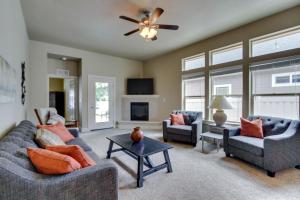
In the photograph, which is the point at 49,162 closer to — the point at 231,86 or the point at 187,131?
the point at 187,131

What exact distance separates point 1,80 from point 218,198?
2682mm

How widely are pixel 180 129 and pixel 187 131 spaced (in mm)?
190

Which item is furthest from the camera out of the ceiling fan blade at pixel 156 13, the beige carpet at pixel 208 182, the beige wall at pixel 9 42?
the ceiling fan blade at pixel 156 13

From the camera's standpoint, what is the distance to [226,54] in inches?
175

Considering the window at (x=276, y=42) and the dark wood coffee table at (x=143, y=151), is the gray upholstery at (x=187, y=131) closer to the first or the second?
the dark wood coffee table at (x=143, y=151)

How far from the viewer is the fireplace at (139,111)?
6703 millimetres

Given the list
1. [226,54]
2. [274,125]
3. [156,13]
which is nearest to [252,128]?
[274,125]

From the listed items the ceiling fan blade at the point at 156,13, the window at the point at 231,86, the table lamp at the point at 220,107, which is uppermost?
the ceiling fan blade at the point at 156,13

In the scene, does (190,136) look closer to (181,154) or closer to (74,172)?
(181,154)

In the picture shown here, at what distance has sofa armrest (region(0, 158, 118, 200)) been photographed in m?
1.09

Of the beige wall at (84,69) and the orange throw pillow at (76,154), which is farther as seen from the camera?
the beige wall at (84,69)

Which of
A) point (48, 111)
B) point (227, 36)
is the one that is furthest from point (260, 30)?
point (48, 111)

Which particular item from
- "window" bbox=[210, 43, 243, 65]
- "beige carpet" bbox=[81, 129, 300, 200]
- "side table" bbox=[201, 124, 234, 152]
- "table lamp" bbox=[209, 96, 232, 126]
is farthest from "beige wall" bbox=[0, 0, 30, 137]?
"window" bbox=[210, 43, 243, 65]

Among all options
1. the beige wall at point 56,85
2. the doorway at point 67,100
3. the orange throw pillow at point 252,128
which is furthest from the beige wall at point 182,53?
the beige wall at point 56,85
